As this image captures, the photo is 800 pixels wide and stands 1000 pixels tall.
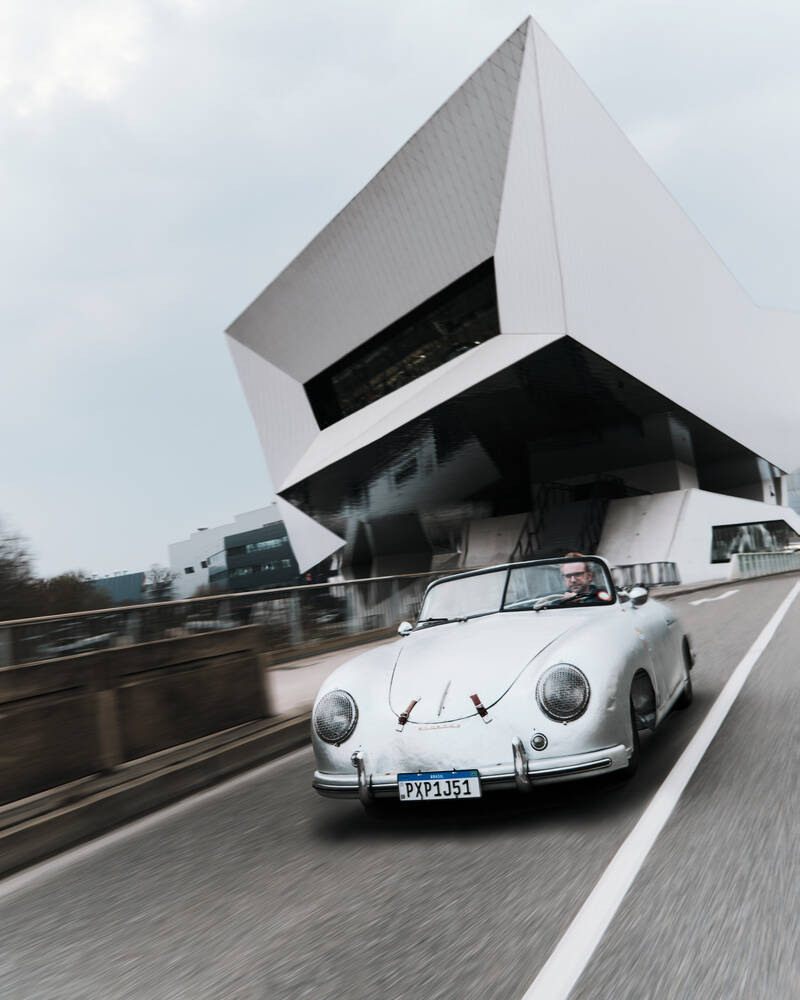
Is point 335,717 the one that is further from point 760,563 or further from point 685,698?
point 760,563

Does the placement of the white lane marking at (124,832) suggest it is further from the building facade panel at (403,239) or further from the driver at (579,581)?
the building facade panel at (403,239)

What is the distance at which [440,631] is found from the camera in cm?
523

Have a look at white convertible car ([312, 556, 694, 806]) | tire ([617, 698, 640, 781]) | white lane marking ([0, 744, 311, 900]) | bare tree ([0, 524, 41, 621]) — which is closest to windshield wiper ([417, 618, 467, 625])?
white convertible car ([312, 556, 694, 806])

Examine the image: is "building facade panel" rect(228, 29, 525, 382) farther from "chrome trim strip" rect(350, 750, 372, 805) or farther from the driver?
"chrome trim strip" rect(350, 750, 372, 805)

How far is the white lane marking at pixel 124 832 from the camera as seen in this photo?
418 cm

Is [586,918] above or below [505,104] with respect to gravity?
below

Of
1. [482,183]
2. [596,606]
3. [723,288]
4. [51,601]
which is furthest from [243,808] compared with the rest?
[723,288]

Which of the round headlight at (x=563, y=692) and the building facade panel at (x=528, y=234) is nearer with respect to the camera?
the round headlight at (x=563, y=692)

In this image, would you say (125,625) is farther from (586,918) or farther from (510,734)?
(586,918)

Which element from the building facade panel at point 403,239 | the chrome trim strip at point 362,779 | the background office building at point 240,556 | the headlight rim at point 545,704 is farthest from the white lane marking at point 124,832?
the background office building at point 240,556

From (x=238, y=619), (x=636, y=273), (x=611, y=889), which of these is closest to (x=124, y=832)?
(x=611, y=889)

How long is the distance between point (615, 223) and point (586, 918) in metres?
33.6

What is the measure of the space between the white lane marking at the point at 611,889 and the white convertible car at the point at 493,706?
257 millimetres

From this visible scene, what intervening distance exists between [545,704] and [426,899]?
1.15 meters
